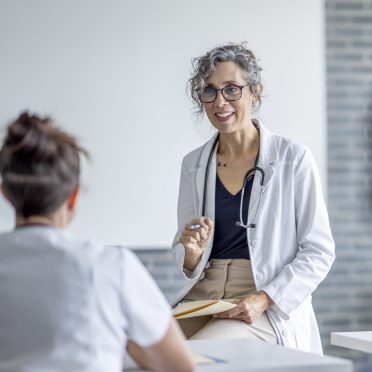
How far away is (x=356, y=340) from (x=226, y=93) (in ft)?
3.69

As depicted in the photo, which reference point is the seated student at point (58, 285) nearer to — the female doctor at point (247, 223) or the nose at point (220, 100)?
the female doctor at point (247, 223)

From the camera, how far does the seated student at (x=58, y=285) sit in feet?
5.39

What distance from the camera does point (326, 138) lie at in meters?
5.44

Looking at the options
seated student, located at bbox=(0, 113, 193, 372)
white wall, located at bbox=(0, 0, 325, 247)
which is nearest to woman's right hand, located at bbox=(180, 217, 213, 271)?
seated student, located at bbox=(0, 113, 193, 372)

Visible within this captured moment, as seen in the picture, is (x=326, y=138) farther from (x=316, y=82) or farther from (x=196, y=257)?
(x=196, y=257)

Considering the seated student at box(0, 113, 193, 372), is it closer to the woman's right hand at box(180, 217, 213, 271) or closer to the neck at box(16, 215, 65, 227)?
the neck at box(16, 215, 65, 227)

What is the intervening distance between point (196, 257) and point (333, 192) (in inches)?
95.8

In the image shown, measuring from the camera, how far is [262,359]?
2.06m

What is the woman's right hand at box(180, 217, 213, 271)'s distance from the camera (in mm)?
3039

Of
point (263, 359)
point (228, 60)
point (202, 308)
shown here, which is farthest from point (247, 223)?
point (263, 359)

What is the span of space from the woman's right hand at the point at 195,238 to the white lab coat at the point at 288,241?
35 mm

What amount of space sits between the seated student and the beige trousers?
4.07ft

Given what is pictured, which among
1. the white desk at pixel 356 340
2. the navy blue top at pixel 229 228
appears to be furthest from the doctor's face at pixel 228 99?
the white desk at pixel 356 340

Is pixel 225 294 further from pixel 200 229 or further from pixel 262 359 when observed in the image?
pixel 262 359
